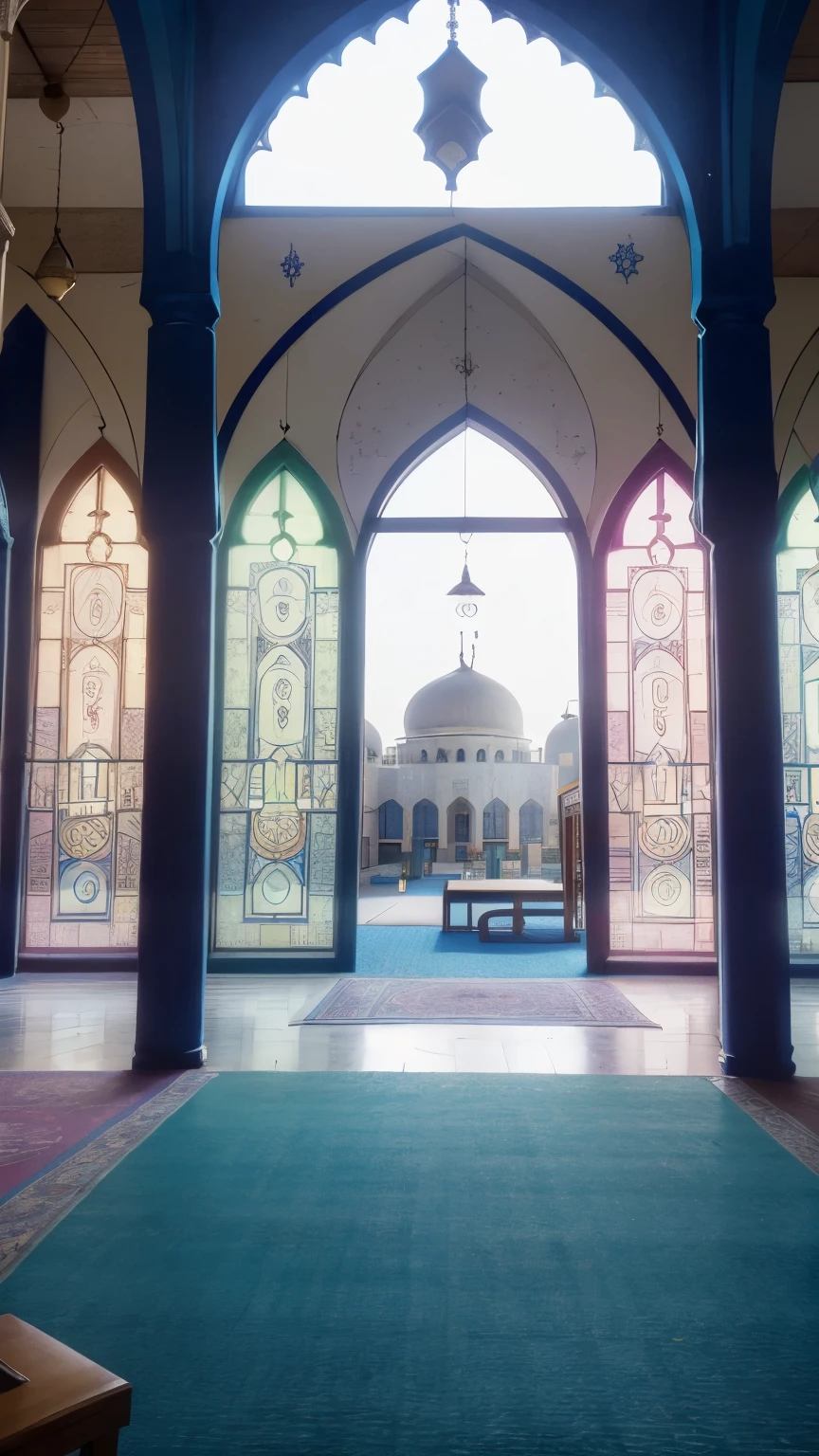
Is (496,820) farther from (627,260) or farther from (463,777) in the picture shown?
(627,260)

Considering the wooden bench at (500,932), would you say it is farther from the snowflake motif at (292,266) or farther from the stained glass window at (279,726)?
the snowflake motif at (292,266)

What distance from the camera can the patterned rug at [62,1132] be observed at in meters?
3.03

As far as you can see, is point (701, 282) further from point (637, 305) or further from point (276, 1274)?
point (276, 1274)

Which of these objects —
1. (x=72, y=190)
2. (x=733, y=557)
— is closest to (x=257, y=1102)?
(x=733, y=557)

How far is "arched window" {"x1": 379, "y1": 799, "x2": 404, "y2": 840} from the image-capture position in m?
30.9

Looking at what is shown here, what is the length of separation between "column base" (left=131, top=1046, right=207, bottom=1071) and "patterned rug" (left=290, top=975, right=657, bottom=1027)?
3.34ft

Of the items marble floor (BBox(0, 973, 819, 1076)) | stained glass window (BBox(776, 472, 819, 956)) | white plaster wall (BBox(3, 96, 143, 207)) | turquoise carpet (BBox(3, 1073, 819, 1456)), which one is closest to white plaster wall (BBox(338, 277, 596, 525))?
stained glass window (BBox(776, 472, 819, 956))

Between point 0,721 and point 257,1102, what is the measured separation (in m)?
4.76

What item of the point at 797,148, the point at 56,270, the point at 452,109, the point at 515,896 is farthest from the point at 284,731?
the point at 797,148

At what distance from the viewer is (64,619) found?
809cm

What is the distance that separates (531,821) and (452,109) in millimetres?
25635

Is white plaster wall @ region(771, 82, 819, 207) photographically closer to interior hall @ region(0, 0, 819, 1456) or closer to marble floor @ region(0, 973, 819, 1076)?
interior hall @ region(0, 0, 819, 1456)

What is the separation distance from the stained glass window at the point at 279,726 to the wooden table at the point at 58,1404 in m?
6.42

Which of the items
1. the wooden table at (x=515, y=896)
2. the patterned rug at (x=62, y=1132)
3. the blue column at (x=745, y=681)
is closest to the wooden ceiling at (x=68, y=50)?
the blue column at (x=745, y=681)
